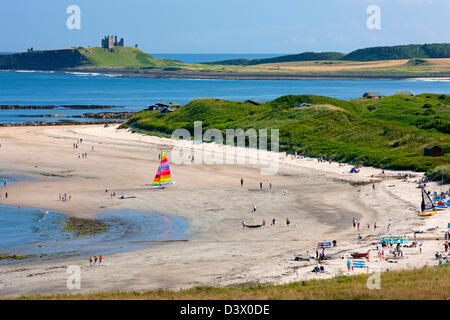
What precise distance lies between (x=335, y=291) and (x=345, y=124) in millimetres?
66174

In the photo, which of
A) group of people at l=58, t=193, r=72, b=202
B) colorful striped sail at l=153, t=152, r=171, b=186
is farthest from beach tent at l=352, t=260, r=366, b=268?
colorful striped sail at l=153, t=152, r=171, b=186

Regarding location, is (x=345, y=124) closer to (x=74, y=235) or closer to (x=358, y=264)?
(x=74, y=235)

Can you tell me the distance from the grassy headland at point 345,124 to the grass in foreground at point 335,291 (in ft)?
109

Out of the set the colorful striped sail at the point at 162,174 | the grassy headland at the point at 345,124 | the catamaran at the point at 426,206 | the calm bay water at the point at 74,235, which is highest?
the grassy headland at the point at 345,124

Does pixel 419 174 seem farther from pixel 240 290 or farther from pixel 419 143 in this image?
pixel 240 290

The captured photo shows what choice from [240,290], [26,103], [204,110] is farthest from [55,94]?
[240,290]

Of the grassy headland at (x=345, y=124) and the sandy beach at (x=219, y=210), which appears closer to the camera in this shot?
the sandy beach at (x=219, y=210)

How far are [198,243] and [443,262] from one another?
49.5 feet

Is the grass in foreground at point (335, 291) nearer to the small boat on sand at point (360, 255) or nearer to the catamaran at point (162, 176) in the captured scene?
the small boat on sand at point (360, 255)

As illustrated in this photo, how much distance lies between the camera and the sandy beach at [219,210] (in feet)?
105

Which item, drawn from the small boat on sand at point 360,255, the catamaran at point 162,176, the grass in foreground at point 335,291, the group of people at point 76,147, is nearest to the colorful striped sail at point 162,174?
the catamaran at point 162,176

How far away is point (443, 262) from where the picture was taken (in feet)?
103

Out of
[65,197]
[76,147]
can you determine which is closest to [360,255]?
[65,197]

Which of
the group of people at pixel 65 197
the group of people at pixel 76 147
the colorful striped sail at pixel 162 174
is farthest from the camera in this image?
the group of people at pixel 76 147
